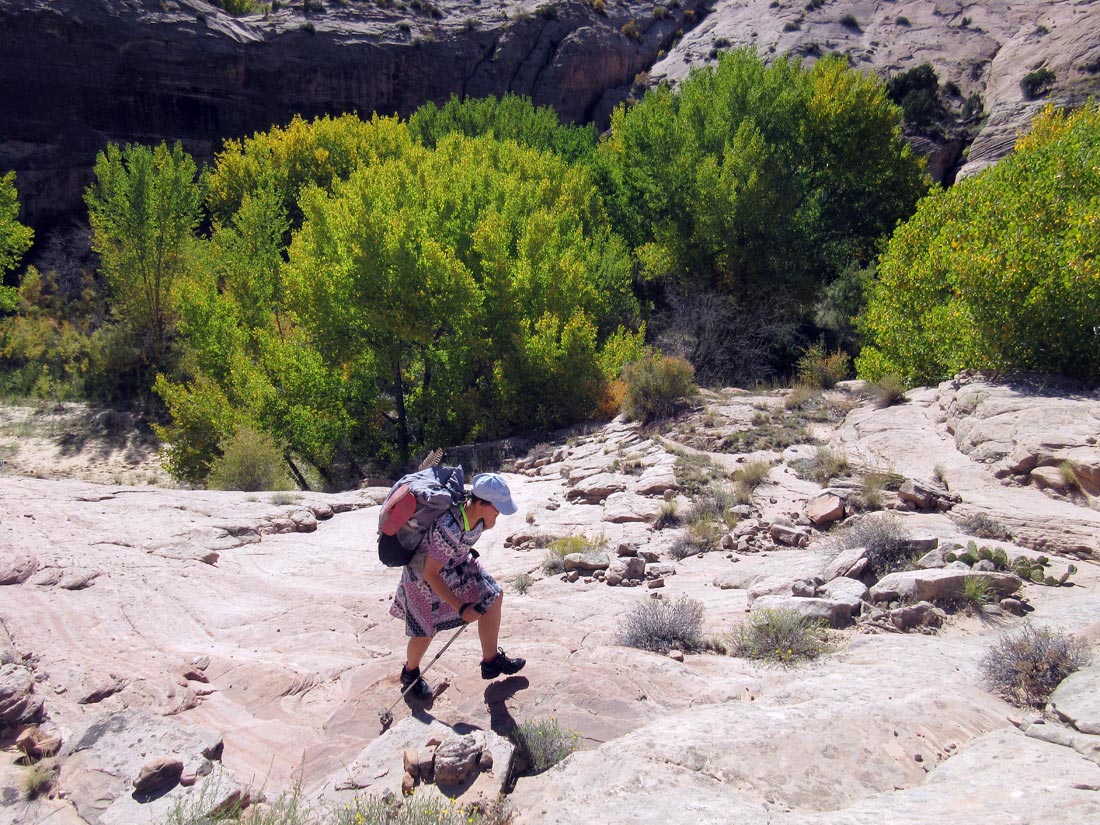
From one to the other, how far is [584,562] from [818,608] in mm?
2325

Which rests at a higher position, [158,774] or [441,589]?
[441,589]

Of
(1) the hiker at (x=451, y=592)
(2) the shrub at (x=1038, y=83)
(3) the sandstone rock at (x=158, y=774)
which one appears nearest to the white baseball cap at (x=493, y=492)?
(1) the hiker at (x=451, y=592)

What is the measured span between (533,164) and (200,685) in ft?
69.3

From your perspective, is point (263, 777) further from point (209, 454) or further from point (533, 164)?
point (533, 164)

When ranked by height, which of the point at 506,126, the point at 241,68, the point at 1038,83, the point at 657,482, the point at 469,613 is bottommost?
the point at 657,482

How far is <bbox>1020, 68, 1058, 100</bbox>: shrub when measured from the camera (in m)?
32.9

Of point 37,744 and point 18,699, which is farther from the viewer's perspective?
point 18,699

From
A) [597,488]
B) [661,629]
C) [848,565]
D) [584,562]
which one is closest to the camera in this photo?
[661,629]

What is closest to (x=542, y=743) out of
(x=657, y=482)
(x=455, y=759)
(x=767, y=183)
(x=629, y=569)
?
(x=455, y=759)

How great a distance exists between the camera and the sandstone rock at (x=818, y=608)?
531 cm

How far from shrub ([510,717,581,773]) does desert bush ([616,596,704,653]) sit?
49.8 inches

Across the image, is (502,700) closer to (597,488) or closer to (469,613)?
(469,613)

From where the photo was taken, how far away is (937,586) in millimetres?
5504

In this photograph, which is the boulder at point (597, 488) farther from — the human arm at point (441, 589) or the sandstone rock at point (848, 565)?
the human arm at point (441, 589)
